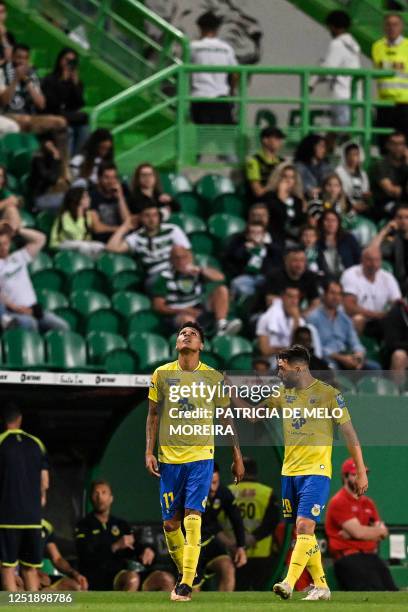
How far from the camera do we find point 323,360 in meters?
15.2

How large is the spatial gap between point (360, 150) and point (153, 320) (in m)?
3.61

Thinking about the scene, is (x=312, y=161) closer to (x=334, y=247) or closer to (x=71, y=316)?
(x=334, y=247)

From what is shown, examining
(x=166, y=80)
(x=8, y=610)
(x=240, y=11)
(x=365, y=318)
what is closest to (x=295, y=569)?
(x=8, y=610)

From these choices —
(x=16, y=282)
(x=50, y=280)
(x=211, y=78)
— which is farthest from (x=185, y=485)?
(x=211, y=78)

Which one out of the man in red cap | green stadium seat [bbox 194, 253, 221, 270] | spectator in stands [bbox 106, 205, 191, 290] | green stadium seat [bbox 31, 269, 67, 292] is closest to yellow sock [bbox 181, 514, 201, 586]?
the man in red cap

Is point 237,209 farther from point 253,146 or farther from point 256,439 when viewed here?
point 256,439

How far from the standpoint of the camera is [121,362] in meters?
15.1

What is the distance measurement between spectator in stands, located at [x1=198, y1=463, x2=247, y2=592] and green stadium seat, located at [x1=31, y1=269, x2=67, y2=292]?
2966 millimetres

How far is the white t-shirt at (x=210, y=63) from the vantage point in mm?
18531

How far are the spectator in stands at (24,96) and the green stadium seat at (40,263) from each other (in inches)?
63.0

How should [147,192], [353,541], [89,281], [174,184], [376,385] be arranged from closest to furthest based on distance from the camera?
[353,541] → [376,385] → [89,281] → [147,192] → [174,184]

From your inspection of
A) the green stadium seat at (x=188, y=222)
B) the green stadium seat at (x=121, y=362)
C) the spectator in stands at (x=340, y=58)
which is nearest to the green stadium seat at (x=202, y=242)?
the green stadium seat at (x=188, y=222)

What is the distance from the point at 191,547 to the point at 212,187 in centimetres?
738

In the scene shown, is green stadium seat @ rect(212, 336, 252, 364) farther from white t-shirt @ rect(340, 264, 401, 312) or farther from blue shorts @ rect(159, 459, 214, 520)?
blue shorts @ rect(159, 459, 214, 520)
